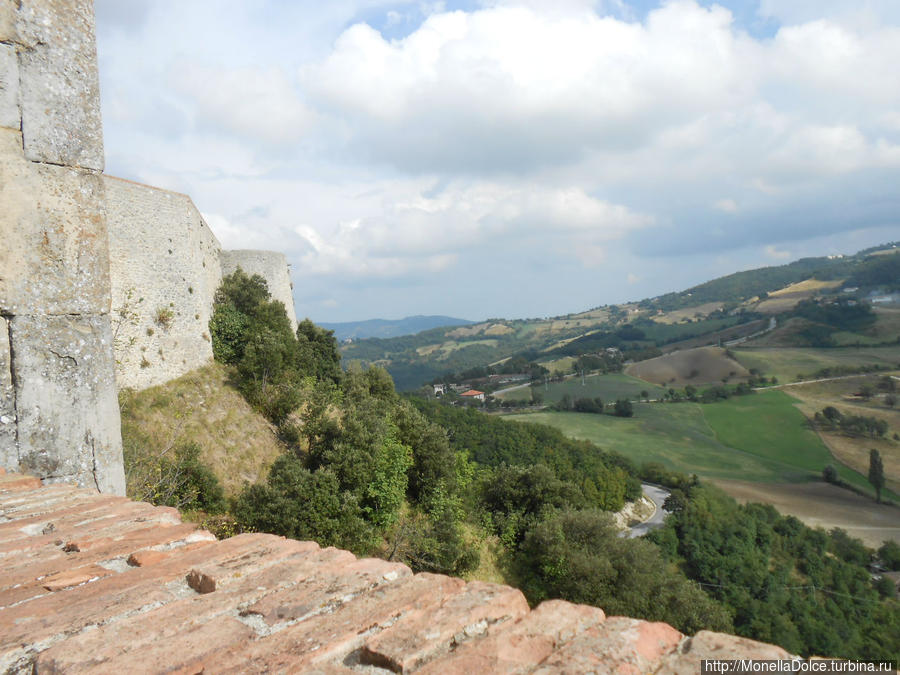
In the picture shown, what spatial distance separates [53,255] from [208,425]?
503 inches

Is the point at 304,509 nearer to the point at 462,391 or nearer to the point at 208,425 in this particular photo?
the point at 208,425

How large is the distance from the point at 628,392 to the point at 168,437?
79.7 metres

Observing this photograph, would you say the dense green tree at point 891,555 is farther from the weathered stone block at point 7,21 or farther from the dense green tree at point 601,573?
the weathered stone block at point 7,21

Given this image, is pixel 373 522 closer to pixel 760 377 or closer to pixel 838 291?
pixel 760 377

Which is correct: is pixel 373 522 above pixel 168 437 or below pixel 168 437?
below

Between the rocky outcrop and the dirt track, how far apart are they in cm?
5552

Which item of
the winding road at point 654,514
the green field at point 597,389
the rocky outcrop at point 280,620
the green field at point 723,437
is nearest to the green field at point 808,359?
the green field at point 723,437

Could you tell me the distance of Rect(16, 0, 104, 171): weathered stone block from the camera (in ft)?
13.6

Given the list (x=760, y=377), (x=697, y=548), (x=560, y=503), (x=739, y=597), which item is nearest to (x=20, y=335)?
(x=560, y=503)

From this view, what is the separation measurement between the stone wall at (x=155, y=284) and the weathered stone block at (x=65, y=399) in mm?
11938

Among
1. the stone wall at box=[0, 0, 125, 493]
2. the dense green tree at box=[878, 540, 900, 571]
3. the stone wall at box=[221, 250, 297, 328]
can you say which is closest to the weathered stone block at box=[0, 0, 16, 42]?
the stone wall at box=[0, 0, 125, 493]

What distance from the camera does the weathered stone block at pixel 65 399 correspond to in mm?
4055

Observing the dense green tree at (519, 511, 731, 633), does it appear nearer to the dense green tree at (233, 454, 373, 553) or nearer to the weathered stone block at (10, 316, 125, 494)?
the dense green tree at (233, 454, 373, 553)

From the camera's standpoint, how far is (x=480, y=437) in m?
42.3
